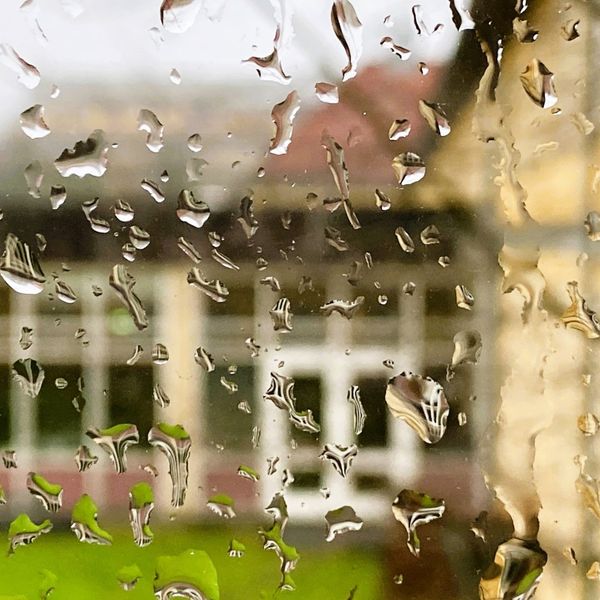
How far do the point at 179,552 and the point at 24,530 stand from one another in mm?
100

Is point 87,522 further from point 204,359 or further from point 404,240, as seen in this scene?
point 404,240

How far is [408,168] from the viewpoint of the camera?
1.33ft

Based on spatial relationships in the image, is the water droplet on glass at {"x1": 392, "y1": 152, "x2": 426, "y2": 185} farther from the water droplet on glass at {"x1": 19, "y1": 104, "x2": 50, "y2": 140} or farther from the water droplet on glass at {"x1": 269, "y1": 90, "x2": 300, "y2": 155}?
the water droplet on glass at {"x1": 19, "y1": 104, "x2": 50, "y2": 140}

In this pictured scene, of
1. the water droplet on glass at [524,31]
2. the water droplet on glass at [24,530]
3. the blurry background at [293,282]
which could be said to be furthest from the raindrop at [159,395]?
the water droplet on glass at [524,31]

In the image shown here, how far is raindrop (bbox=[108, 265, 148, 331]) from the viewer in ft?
1.32

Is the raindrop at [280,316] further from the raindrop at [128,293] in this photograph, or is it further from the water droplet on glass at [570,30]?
the water droplet on glass at [570,30]

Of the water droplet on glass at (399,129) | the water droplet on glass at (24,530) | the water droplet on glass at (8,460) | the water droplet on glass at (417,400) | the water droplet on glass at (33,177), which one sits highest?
the water droplet on glass at (399,129)

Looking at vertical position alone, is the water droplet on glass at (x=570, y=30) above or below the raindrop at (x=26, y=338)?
above

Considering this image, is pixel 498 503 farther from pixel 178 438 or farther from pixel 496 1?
pixel 496 1

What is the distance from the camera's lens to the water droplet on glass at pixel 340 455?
407mm

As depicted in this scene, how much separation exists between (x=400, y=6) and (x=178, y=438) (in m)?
0.31

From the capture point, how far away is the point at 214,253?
404 mm

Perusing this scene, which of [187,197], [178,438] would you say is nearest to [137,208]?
[187,197]

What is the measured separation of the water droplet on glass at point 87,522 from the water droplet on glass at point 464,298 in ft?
0.89
